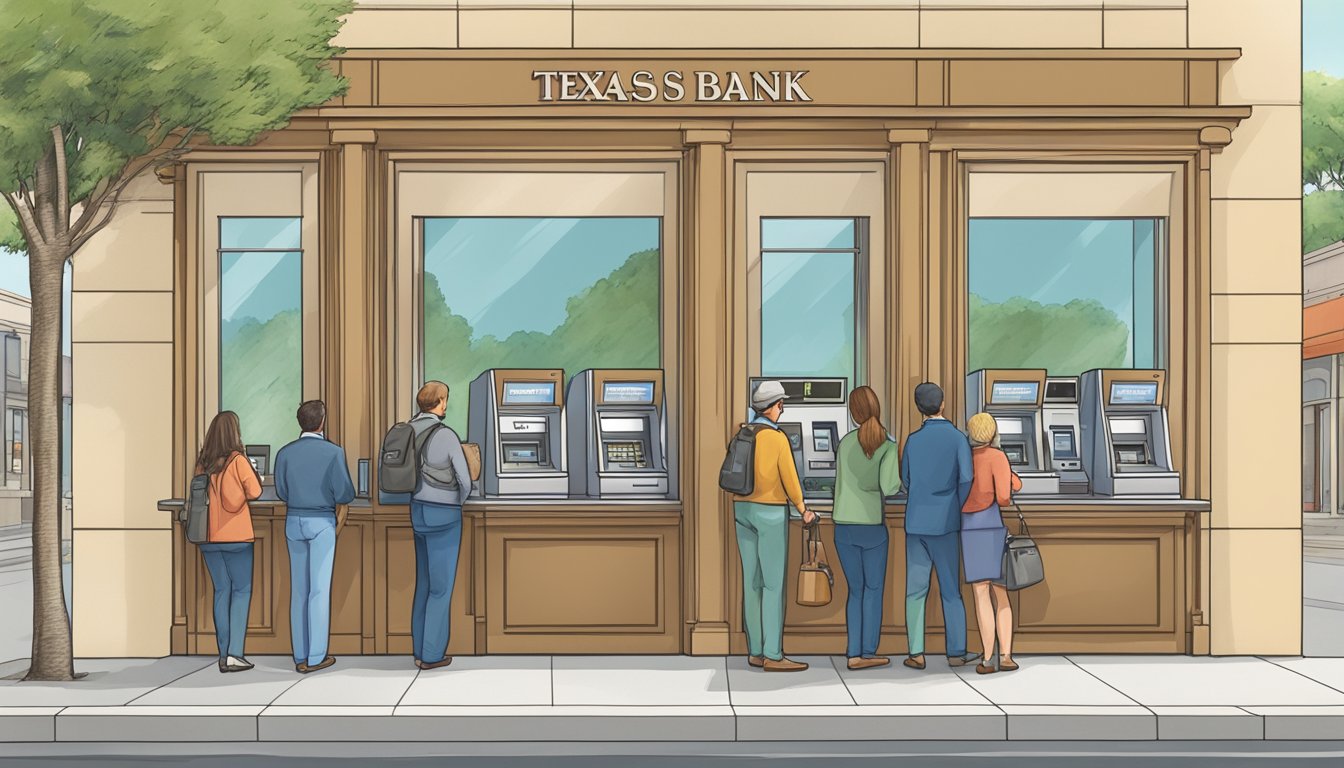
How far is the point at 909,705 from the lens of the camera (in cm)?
664

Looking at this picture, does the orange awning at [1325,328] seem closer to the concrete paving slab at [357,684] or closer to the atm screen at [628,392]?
the atm screen at [628,392]

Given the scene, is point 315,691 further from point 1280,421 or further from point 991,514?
point 1280,421

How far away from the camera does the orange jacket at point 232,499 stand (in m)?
7.72

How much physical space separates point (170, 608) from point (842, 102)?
5.87 m

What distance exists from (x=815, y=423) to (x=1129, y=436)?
219cm

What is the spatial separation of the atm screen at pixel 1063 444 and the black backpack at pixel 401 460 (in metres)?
4.21

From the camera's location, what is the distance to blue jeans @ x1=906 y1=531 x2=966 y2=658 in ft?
25.5

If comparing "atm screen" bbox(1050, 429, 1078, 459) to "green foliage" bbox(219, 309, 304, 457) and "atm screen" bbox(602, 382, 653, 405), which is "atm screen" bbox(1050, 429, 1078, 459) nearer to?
"atm screen" bbox(602, 382, 653, 405)

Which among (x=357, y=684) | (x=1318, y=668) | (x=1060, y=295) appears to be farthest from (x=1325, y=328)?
(x=357, y=684)

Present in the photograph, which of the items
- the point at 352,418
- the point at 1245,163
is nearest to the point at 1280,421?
the point at 1245,163

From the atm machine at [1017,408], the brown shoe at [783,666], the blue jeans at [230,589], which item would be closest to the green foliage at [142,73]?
the blue jeans at [230,589]

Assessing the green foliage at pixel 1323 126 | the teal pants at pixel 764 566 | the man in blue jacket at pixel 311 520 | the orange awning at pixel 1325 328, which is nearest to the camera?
the teal pants at pixel 764 566

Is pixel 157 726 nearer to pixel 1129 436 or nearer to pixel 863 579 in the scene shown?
pixel 863 579

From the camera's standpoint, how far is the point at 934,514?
7.66 m
